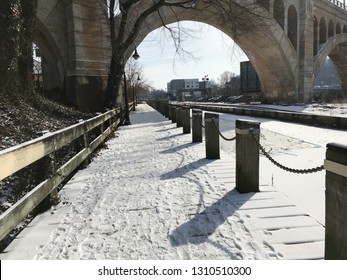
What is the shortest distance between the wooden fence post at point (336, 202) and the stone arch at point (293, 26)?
148 feet

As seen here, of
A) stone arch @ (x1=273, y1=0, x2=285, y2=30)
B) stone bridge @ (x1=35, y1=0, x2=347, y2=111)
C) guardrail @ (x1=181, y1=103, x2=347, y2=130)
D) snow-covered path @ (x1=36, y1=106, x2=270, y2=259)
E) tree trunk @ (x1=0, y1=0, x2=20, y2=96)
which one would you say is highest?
stone arch @ (x1=273, y1=0, x2=285, y2=30)

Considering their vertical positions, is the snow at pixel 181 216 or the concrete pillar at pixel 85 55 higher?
the concrete pillar at pixel 85 55

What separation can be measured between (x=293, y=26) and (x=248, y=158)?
4441 cm

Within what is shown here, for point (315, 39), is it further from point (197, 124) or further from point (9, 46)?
point (9, 46)

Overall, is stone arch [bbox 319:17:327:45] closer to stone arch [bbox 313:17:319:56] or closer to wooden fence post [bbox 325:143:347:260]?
stone arch [bbox 313:17:319:56]

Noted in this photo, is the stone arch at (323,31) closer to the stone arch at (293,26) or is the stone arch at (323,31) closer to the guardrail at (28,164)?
the stone arch at (293,26)

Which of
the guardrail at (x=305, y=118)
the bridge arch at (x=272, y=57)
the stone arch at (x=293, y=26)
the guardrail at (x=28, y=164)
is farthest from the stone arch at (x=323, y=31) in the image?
the guardrail at (x=28, y=164)

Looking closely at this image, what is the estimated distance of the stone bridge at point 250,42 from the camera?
1973cm

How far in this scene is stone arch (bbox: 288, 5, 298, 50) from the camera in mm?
42869

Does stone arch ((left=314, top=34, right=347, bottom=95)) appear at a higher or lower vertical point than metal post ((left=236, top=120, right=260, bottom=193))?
higher

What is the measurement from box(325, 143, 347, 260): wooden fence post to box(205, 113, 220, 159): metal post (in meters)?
4.46

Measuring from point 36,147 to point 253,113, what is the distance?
1768 cm

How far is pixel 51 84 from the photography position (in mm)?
23734

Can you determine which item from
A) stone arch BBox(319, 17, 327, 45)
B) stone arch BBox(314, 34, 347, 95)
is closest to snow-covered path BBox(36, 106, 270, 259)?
stone arch BBox(314, 34, 347, 95)
